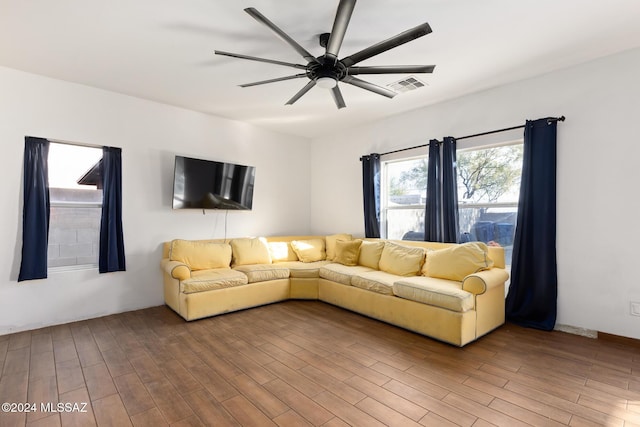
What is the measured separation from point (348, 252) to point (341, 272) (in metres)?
0.49

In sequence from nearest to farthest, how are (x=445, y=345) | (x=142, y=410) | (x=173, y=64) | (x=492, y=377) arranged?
1. (x=142, y=410)
2. (x=492, y=377)
3. (x=445, y=345)
4. (x=173, y=64)

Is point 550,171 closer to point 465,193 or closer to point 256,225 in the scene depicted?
point 465,193

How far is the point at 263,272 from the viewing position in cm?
418

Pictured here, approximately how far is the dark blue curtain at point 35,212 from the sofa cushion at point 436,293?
3909mm

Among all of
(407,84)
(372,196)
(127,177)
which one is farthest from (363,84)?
(127,177)

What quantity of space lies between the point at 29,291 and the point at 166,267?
1.35 m

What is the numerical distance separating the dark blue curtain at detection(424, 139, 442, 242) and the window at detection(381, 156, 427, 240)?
1.06 feet

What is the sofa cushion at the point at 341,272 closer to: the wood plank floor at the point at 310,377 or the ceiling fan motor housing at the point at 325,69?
the wood plank floor at the point at 310,377

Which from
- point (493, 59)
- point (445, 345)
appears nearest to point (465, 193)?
point (493, 59)


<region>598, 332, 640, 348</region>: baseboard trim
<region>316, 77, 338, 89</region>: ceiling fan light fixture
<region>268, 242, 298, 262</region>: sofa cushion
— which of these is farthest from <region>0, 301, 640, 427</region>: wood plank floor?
<region>316, 77, 338, 89</region>: ceiling fan light fixture

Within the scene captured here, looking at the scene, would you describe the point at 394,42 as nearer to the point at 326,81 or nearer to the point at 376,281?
the point at 326,81

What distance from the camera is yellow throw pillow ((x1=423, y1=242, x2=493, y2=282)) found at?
3289 millimetres

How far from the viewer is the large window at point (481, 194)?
3693 mm

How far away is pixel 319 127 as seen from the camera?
5.43 meters
